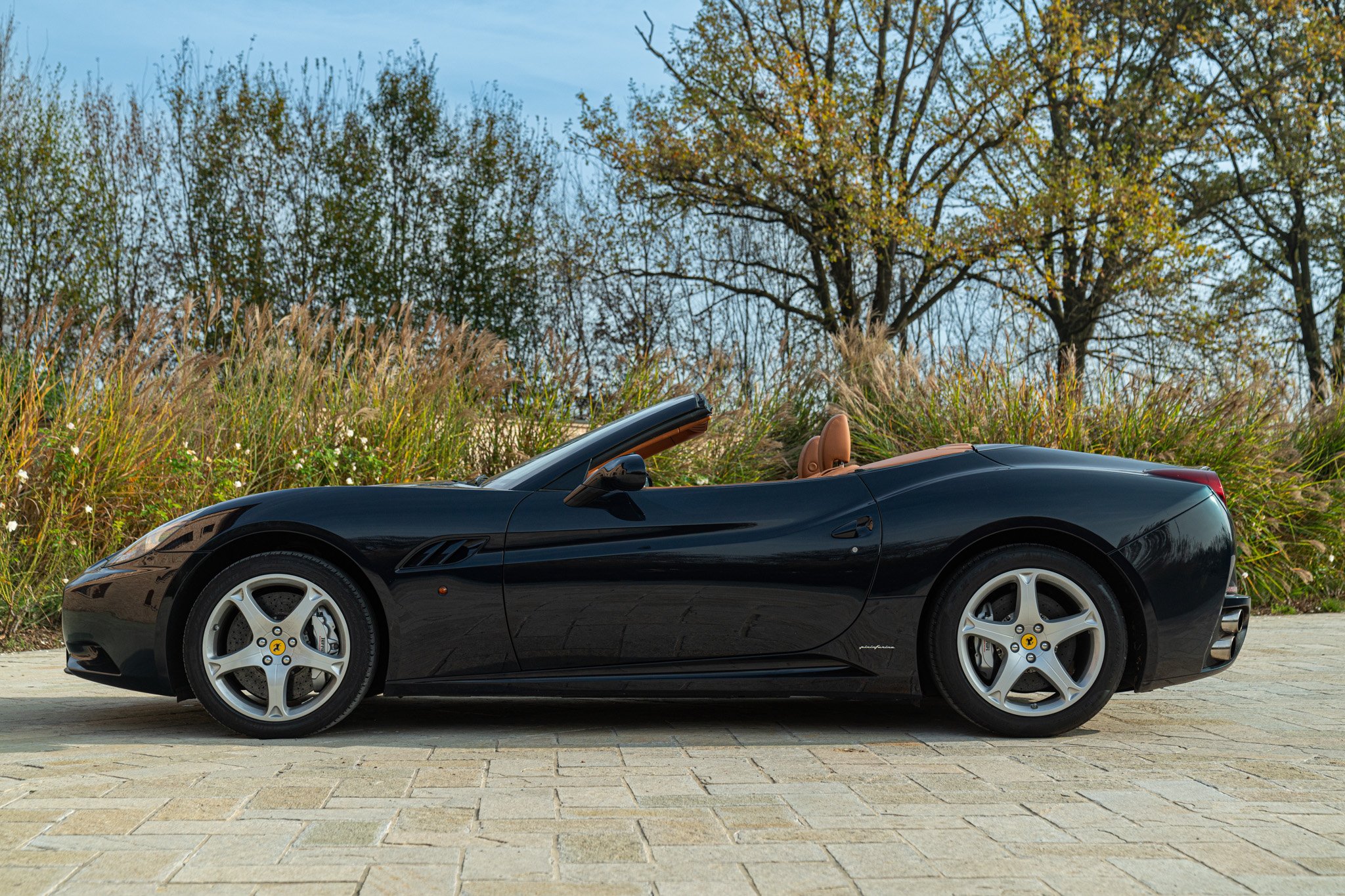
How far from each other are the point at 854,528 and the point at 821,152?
45.9 ft

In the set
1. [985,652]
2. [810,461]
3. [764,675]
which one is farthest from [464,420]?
[985,652]

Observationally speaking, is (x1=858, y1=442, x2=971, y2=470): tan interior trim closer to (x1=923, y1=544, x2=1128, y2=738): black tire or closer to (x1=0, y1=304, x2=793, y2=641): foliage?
(x1=923, y1=544, x2=1128, y2=738): black tire

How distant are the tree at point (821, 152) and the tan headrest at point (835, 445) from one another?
499 inches

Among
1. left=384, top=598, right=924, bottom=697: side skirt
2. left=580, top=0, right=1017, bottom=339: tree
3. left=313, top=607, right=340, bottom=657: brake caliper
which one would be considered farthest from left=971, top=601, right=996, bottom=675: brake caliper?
left=580, top=0, right=1017, bottom=339: tree

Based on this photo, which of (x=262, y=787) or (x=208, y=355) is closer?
(x=262, y=787)

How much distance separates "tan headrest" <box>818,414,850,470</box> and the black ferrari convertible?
64cm

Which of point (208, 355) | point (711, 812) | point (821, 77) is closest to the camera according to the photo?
point (711, 812)

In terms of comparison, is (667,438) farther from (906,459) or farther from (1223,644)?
(1223,644)

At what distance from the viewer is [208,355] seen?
7.79 m

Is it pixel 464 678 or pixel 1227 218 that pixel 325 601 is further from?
pixel 1227 218

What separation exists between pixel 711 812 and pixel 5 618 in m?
5.30

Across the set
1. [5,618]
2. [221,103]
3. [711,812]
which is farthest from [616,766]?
[221,103]

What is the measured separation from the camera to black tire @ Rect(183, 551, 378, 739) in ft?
12.5

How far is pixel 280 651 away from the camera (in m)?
3.80
